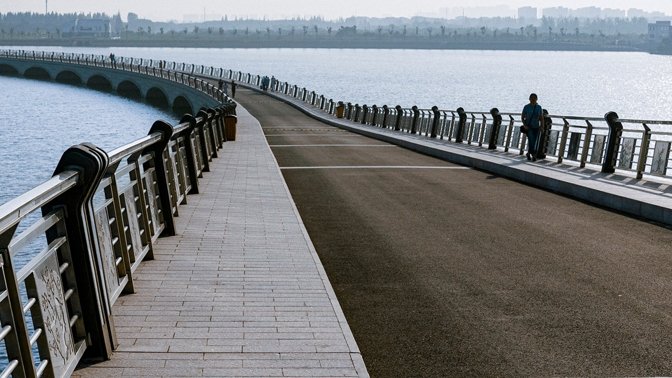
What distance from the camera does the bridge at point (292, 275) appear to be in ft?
18.5

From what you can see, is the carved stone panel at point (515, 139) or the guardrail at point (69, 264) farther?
the carved stone panel at point (515, 139)

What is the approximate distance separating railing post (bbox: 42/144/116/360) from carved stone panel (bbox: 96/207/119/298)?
0.64m

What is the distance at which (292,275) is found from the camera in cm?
909

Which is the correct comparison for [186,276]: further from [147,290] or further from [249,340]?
[249,340]

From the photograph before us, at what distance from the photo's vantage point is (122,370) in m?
5.90

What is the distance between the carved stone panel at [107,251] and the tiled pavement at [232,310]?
10.9 inches

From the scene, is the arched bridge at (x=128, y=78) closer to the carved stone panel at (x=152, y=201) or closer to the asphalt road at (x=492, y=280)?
the asphalt road at (x=492, y=280)

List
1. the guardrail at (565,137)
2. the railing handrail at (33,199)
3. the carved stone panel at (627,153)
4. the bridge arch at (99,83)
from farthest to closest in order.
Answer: the bridge arch at (99,83) < the carved stone panel at (627,153) < the guardrail at (565,137) < the railing handrail at (33,199)

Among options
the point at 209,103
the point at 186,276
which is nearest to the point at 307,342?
the point at 186,276

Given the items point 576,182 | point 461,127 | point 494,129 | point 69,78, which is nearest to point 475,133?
point 461,127

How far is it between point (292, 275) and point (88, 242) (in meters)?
3.50

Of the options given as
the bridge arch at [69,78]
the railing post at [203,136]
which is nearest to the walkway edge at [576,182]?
the railing post at [203,136]

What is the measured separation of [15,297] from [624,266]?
24.6 ft

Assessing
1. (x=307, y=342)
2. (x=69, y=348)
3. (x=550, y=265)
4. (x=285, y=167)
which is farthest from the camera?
(x=285, y=167)
